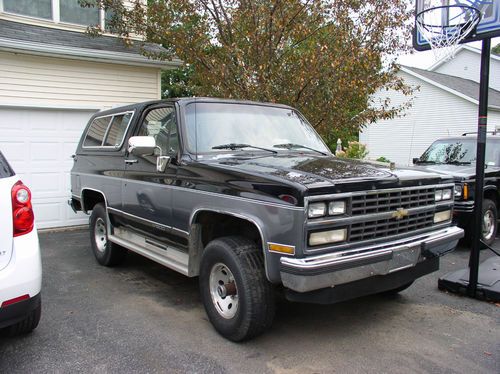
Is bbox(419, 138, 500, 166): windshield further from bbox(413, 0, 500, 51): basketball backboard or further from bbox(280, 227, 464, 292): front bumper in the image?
bbox(280, 227, 464, 292): front bumper

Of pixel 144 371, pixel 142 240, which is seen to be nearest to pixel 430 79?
pixel 142 240

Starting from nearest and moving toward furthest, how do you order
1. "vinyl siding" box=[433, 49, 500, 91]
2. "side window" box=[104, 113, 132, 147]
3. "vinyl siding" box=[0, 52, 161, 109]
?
"side window" box=[104, 113, 132, 147]
"vinyl siding" box=[0, 52, 161, 109]
"vinyl siding" box=[433, 49, 500, 91]

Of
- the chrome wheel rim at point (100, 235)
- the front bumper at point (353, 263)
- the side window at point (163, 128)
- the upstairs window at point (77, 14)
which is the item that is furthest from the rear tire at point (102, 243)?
the upstairs window at point (77, 14)

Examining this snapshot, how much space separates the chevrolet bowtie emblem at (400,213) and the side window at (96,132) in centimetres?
406

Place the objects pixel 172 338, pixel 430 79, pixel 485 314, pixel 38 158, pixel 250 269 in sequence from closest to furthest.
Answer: pixel 250 269, pixel 172 338, pixel 485 314, pixel 38 158, pixel 430 79

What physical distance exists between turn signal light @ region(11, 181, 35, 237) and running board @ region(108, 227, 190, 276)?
1.46m

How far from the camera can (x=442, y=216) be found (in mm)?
4297

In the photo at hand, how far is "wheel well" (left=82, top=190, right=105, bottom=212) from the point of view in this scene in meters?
6.32

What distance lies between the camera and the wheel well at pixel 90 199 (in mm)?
6319

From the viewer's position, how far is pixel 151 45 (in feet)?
33.0

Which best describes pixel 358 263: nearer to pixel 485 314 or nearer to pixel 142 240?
pixel 485 314

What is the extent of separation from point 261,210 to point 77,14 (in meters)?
8.68

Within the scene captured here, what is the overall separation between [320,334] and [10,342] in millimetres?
2585

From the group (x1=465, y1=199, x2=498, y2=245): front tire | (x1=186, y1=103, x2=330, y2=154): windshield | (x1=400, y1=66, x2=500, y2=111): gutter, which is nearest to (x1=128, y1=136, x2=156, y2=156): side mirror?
(x1=186, y1=103, x2=330, y2=154): windshield
